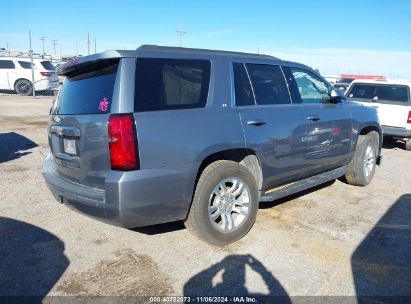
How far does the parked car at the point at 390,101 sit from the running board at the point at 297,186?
404 centimetres

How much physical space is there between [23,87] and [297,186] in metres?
19.8

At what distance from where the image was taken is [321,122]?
4.83m

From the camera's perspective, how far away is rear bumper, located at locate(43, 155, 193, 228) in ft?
10.1

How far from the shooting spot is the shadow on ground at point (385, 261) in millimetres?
3125

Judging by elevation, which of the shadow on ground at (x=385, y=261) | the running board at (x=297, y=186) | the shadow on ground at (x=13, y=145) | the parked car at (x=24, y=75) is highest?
the parked car at (x=24, y=75)

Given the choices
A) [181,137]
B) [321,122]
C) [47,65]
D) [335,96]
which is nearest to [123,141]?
[181,137]

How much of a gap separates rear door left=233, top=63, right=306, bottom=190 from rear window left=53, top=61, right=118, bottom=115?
1.32 metres

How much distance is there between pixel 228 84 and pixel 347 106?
239 centimetres

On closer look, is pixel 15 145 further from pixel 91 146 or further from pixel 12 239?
pixel 91 146

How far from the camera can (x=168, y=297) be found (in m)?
2.96

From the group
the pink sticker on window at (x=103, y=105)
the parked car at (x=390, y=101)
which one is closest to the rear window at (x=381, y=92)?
the parked car at (x=390, y=101)

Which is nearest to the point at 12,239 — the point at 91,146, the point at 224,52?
the point at 91,146

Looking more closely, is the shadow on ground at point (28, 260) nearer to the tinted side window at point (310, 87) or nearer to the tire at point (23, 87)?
the tinted side window at point (310, 87)

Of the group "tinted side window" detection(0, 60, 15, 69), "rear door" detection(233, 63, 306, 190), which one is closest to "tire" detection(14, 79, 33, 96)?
"tinted side window" detection(0, 60, 15, 69)
